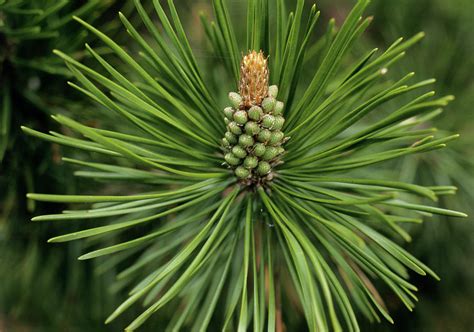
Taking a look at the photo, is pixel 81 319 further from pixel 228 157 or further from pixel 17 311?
pixel 228 157

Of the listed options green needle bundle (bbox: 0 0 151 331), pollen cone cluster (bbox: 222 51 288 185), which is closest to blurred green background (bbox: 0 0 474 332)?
green needle bundle (bbox: 0 0 151 331)

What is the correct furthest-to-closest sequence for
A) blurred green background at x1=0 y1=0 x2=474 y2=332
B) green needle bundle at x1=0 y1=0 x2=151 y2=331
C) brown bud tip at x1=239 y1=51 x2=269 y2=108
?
blurred green background at x1=0 y1=0 x2=474 y2=332 < green needle bundle at x1=0 y1=0 x2=151 y2=331 < brown bud tip at x1=239 y1=51 x2=269 y2=108

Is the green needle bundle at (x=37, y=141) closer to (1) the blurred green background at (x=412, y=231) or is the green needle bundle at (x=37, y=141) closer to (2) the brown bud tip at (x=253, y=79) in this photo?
(1) the blurred green background at (x=412, y=231)

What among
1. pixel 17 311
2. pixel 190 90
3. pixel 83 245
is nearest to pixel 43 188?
pixel 83 245

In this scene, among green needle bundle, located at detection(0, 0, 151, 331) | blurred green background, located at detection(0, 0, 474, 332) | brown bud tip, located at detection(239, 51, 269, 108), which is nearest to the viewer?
brown bud tip, located at detection(239, 51, 269, 108)

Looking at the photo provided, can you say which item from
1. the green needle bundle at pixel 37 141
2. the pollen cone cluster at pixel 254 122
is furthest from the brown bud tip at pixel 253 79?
the green needle bundle at pixel 37 141

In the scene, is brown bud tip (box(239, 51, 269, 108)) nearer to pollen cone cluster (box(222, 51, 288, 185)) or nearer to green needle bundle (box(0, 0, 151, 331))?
pollen cone cluster (box(222, 51, 288, 185))
